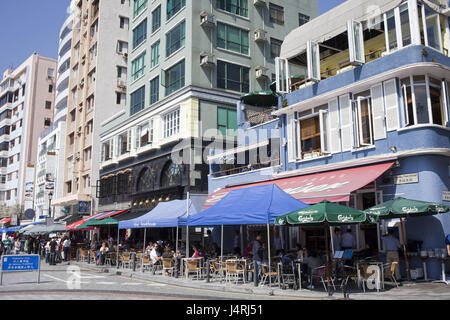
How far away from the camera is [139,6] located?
129 feet

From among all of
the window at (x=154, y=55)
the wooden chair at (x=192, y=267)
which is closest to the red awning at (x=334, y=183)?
the wooden chair at (x=192, y=267)

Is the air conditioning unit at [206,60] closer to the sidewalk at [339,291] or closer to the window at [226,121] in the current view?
the window at [226,121]

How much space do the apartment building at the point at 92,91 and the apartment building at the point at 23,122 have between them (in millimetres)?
23757

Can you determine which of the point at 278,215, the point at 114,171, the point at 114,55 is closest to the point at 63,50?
the point at 114,55

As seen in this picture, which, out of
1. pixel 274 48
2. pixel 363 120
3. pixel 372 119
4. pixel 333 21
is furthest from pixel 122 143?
pixel 372 119

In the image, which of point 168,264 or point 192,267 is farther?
point 168,264

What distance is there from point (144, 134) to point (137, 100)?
Result: 4.16 m

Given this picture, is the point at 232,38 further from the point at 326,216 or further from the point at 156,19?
the point at 326,216

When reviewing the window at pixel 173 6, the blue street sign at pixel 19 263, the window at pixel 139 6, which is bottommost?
the blue street sign at pixel 19 263

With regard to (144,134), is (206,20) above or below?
above

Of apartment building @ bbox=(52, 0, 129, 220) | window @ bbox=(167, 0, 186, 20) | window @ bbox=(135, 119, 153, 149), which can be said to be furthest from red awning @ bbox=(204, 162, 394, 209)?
apartment building @ bbox=(52, 0, 129, 220)

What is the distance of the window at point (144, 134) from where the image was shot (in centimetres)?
3372
